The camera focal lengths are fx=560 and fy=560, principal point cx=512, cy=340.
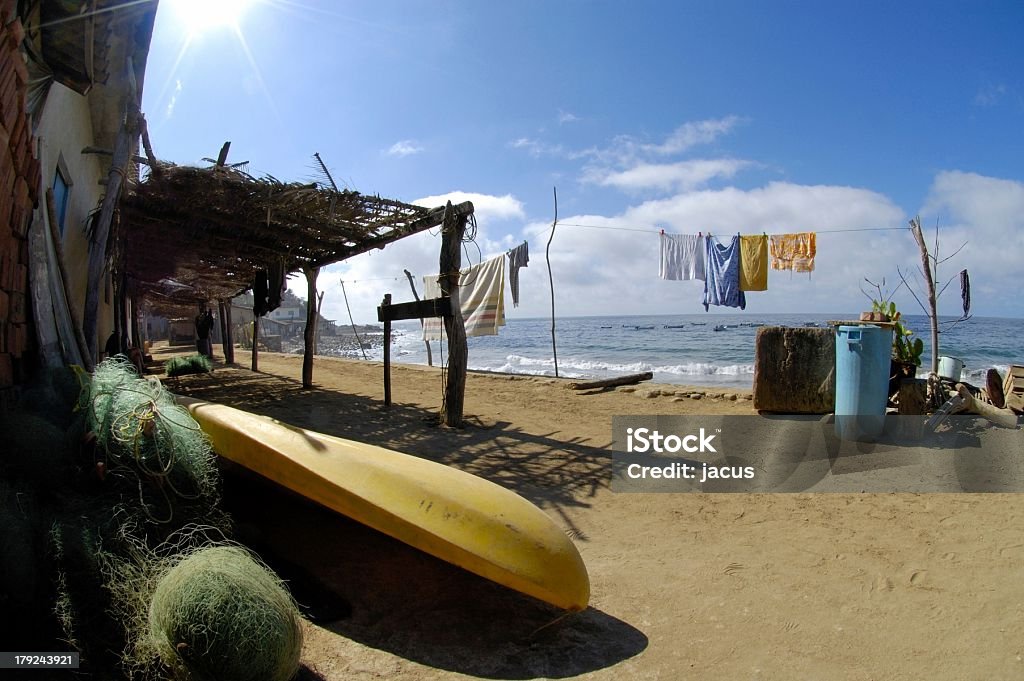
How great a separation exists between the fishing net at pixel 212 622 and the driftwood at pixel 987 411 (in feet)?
20.3

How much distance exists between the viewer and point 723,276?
11289mm

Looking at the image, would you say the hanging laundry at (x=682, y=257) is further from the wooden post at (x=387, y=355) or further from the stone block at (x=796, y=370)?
the wooden post at (x=387, y=355)

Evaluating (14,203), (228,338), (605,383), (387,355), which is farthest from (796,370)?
(228,338)

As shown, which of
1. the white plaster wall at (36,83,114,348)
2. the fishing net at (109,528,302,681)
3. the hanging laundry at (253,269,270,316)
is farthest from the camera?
the hanging laundry at (253,269,270,316)

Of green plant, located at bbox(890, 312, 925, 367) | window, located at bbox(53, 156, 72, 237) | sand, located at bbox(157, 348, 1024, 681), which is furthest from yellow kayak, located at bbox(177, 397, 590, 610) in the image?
Result: green plant, located at bbox(890, 312, 925, 367)

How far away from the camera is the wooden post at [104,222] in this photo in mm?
4613

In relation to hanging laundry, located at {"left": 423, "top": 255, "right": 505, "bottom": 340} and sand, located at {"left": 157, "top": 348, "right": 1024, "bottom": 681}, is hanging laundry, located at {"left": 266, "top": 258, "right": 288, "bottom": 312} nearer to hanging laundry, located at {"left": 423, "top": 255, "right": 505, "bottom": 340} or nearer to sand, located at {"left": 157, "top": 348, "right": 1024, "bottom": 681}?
hanging laundry, located at {"left": 423, "top": 255, "right": 505, "bottom": 340}

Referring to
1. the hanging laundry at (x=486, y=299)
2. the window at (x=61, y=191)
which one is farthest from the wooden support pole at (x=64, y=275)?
the hanging laundry at (x=486, y=299)

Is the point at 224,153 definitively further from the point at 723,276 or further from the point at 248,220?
Answer: the point at 723,276

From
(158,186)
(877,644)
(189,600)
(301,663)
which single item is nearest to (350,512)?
(301,663)

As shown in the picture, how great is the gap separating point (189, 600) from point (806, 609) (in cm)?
250

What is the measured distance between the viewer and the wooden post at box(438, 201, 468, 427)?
256 inches

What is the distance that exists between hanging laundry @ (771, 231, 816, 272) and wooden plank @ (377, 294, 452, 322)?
7366 millimetres

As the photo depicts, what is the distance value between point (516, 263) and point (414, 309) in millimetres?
5529
